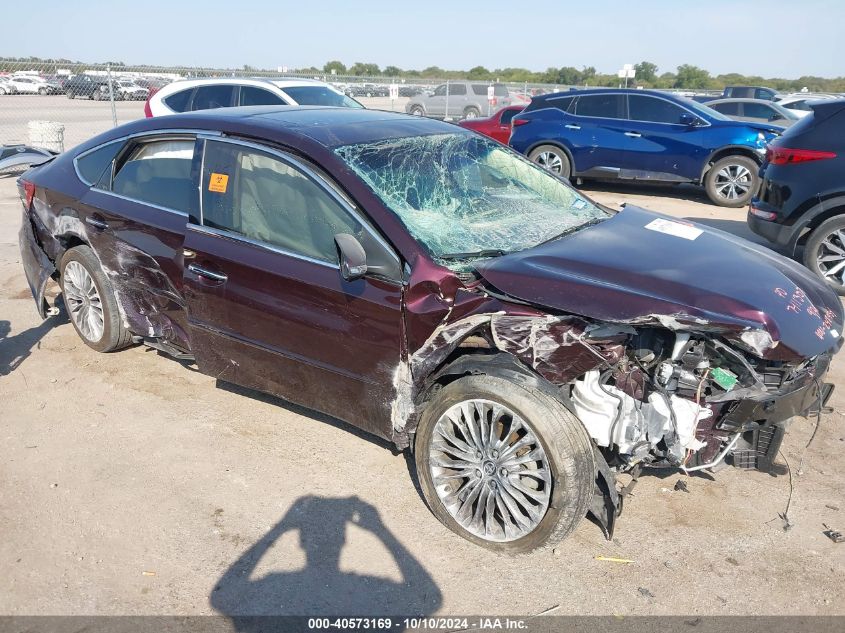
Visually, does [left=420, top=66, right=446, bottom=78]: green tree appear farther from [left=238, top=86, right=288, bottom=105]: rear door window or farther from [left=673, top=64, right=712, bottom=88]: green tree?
[left=238, top=86, right=288, bottom=105]: rear door window

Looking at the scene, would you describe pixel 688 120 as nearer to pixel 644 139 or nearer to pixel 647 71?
pixel 644 139

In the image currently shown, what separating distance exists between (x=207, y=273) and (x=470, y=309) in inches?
61.0

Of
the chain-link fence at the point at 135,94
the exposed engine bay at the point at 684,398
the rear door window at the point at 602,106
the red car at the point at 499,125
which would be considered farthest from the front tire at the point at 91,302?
the chain-link fence at the point at 135,94

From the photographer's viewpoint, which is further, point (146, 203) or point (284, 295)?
point (146, 203)

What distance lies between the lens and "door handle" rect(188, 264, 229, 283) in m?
3.68

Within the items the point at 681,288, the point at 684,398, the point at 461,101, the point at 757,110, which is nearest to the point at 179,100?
the point at 681,288

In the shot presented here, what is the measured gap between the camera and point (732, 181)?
10.7 metres

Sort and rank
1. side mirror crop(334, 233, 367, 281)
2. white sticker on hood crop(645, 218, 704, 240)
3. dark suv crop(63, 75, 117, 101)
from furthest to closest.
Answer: dark suv crop(63, 75, 117, 101) < white sticker on hood crop(645, 218, 704, 240) < side mirror crop(334, 233, 367, 281)

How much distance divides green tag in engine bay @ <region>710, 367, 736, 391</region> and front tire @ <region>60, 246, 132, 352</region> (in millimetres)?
3683

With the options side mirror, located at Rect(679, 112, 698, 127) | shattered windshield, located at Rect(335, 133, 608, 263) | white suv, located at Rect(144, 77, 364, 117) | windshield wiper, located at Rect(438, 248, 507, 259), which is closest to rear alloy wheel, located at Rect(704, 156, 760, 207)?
side mirror, located at Rect(679, 112, 698, 127)

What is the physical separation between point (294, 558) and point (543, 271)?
1650 mm

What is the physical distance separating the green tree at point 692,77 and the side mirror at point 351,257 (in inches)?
2605

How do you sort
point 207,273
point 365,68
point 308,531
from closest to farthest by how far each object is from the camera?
point 308,531, point 207,273, point 365,68

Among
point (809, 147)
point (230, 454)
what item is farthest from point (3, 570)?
point (809, 147)
